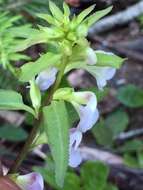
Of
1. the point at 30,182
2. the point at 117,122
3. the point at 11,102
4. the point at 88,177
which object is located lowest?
the point at 117,122

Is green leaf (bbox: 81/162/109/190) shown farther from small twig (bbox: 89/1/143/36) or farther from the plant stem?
small twig (bbox: 89/1/143/36)

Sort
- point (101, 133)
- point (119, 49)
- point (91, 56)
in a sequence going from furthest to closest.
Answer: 1. point (119, 49)
2. point (101, 133)
3. point (91, 56)

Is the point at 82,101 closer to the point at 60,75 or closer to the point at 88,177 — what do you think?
the point at 60,75

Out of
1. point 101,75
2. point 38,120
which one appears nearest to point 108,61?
point 101,75

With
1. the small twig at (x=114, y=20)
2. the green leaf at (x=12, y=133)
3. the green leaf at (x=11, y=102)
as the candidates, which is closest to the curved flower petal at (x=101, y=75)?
the green leaf at (x=11, y=102)

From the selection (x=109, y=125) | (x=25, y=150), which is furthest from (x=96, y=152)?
(x=25, y=150)

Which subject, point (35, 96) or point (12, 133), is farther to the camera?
point (12, 133)

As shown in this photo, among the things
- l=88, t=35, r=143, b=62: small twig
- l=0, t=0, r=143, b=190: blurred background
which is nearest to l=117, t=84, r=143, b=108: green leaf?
l=0, t=0, r=143, b=190: blurred background
